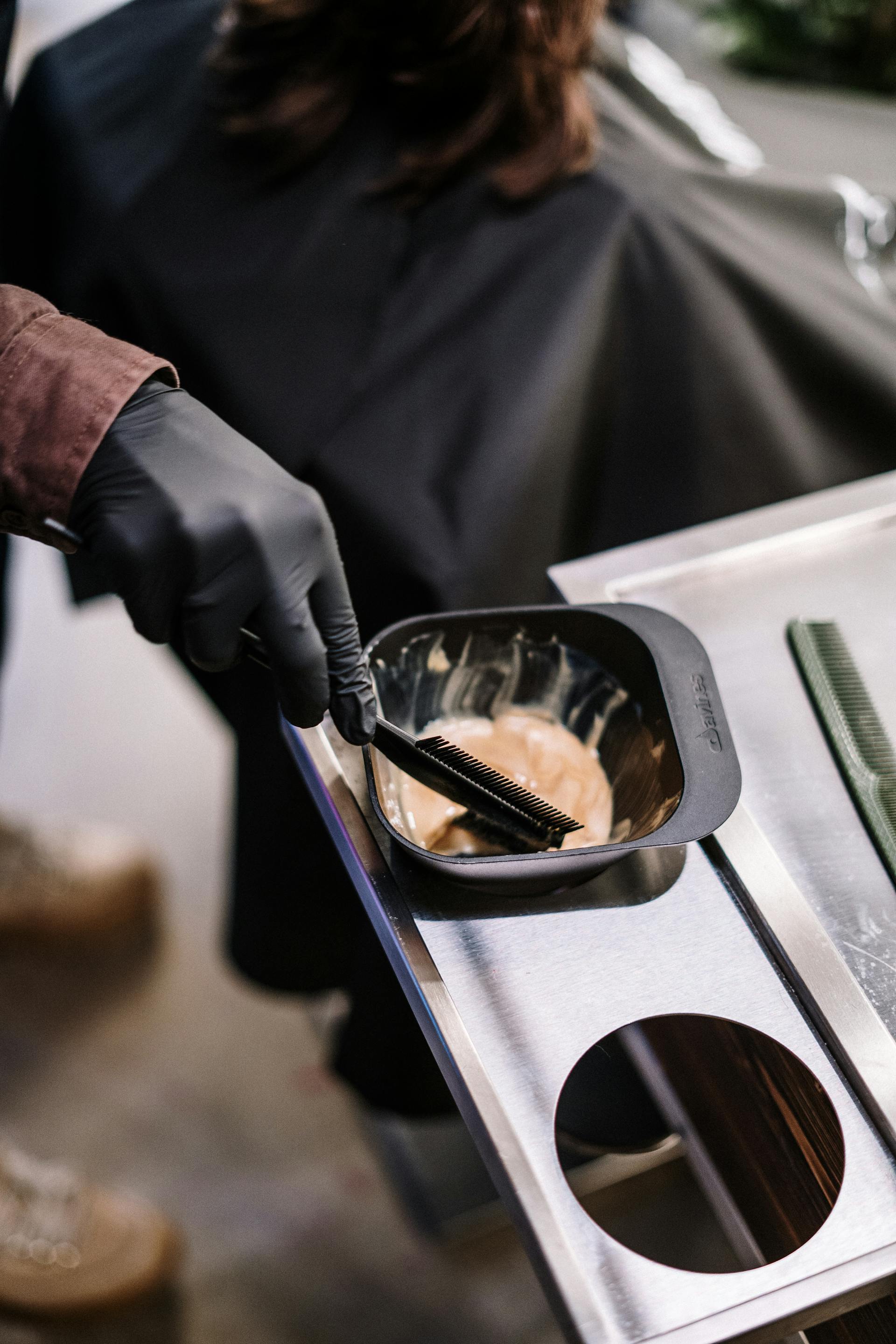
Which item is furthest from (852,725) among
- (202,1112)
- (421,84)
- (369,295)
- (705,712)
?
(202,1112)

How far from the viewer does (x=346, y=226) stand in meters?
1.15

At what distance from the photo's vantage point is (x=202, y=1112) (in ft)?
5.09

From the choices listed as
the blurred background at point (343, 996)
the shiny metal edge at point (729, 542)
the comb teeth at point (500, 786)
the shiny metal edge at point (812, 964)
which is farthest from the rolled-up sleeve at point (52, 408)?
the blurred background at point (343, 996)

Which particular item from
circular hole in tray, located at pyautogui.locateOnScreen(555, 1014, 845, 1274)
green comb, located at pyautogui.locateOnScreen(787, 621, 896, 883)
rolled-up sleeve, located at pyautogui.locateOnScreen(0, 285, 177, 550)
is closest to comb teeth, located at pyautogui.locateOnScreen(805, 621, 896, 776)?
green comb, located at pyautogui.locateOnScreen(787, 621, 896, 883)

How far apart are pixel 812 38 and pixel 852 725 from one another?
149 cm

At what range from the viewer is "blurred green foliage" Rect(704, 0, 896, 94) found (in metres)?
1.71

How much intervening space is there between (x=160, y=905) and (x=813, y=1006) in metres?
1.37

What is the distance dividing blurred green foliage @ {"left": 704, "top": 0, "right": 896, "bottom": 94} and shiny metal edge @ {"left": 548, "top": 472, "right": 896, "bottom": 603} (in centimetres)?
110

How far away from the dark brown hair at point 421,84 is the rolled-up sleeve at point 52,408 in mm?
565

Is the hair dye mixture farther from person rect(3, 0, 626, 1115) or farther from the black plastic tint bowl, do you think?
person rect(3, 0, 626, 1115)

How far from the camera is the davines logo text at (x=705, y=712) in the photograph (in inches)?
28.4

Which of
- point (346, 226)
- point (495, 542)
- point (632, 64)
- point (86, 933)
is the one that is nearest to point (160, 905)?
point (86, 933)

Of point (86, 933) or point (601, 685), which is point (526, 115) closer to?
point (601, 685)

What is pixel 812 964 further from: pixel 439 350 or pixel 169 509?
pixel 439 350
